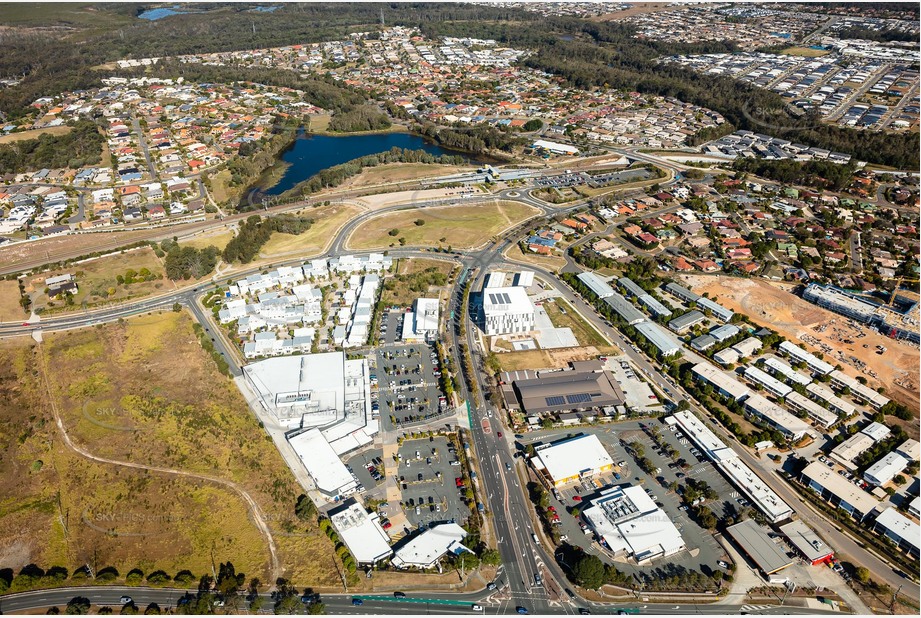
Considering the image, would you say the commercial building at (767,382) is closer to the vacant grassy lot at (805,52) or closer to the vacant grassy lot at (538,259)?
the vacant grassy lot at (538,259)

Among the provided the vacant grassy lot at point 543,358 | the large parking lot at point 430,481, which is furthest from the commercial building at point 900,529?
the large parking lot at point 430,481

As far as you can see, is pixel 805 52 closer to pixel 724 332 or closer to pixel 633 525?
pixel 724 332

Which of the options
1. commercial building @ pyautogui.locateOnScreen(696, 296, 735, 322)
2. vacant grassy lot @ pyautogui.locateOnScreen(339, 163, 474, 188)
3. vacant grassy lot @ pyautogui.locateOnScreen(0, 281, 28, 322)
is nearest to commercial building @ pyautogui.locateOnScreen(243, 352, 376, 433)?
vacant grassy lot @ pyautogui.locateOnScreen(0, 281, 28, 322)

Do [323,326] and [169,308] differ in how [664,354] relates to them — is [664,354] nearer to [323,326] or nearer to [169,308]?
[323,326]

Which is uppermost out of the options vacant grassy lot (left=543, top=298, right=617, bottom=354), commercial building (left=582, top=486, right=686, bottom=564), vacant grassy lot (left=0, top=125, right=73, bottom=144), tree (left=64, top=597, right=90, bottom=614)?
vacant grassy lot (left=0, top=125, right=73, bottom=144)

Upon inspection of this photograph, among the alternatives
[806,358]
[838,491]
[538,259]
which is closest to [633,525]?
[838,491]

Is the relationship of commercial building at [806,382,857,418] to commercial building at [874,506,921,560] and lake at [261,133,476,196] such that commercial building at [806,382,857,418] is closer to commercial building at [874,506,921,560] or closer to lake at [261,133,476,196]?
commercial building at [874,506,921,560]
